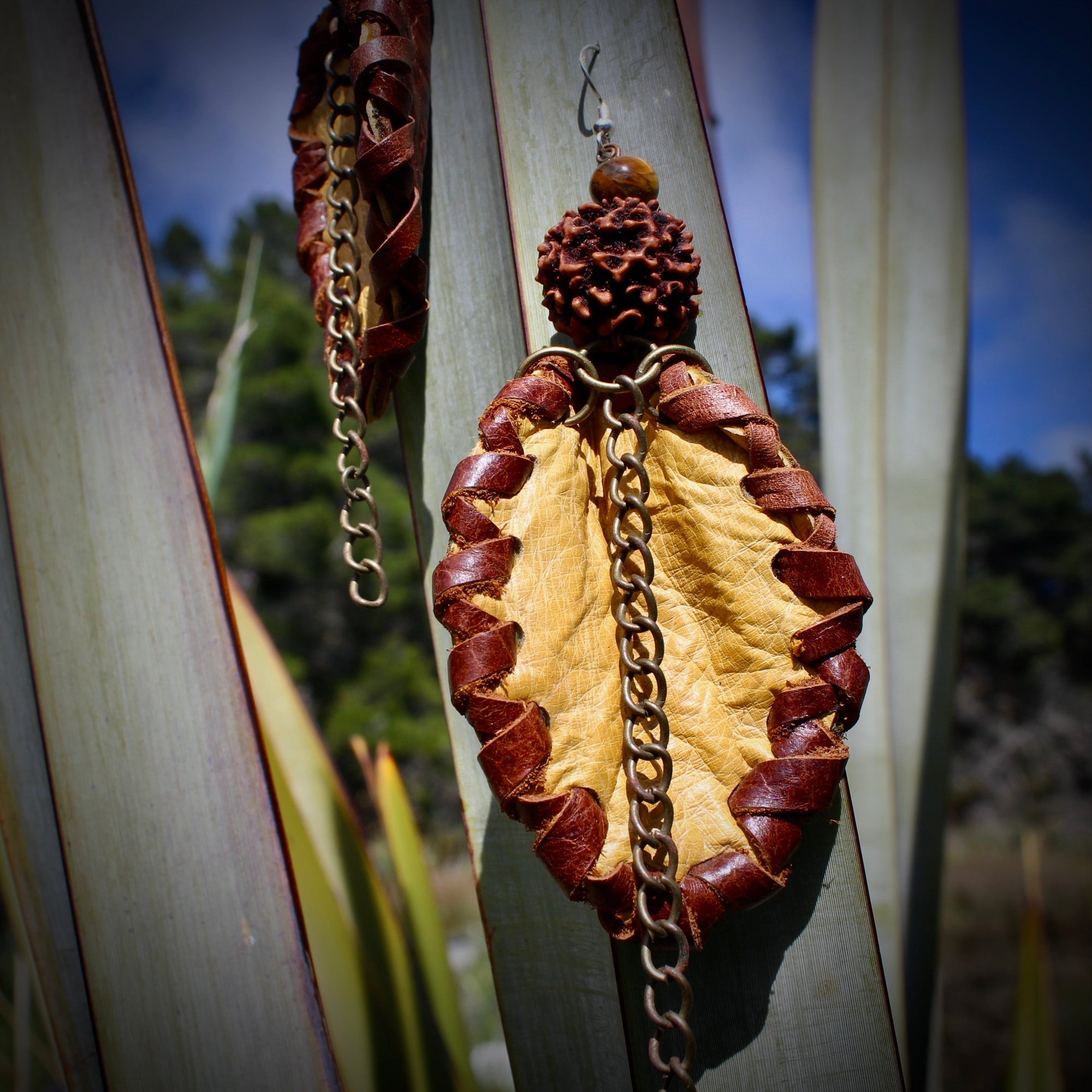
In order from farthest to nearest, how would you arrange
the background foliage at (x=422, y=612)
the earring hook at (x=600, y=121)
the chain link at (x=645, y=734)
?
the background foliage at (x=422, y=612) < the earring hook at (x=600, y=121) < the chain link at (x=645, y=734)

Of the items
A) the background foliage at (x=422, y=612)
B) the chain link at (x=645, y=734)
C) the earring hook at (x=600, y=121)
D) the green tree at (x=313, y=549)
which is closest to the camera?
the chain link at (x=645, y=734)

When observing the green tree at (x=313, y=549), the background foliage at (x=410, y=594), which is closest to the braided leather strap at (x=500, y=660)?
Result: the background foliage at (x=410, y=594)

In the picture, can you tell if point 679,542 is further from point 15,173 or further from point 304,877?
point 15,173

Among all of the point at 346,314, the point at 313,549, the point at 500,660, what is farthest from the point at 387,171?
the point at 313,549

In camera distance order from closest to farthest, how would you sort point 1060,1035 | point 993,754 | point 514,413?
point 514,413 → point 1060,1035 → point 993,754

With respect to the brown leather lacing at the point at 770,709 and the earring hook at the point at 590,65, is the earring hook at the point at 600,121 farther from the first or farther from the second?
the brown leather lacing at the point at 770,709

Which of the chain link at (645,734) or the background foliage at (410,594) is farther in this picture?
the background foliage at (410,594)

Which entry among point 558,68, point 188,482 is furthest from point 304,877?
point 558,68

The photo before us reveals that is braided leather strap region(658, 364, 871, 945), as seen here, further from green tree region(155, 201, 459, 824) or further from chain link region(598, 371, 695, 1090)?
green tree region(155, 201, 459, 824)
